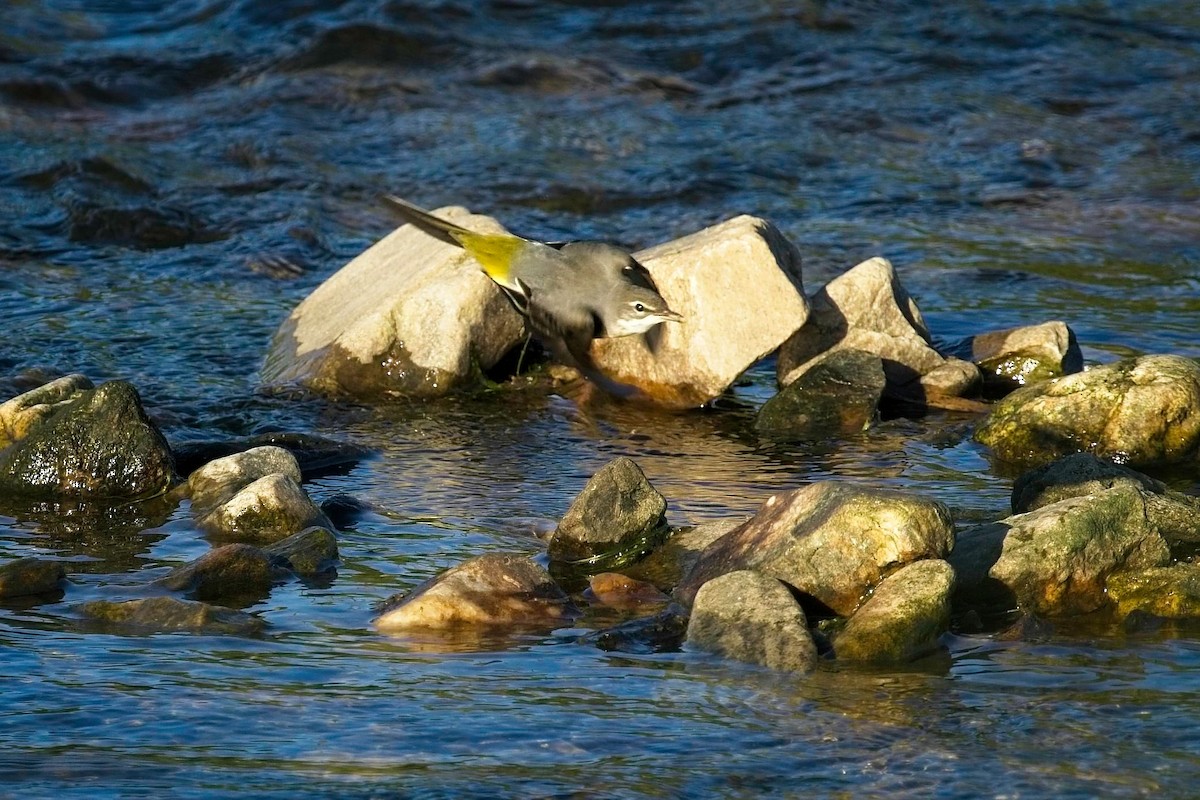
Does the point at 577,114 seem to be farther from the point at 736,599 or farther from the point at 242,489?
the point at 736,599

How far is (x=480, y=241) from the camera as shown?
7.30 metres

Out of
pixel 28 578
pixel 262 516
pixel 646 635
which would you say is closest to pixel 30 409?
pixel 262 516

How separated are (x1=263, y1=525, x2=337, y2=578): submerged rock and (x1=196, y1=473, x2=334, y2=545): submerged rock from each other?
0.14 metres

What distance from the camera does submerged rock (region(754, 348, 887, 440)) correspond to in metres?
7.48

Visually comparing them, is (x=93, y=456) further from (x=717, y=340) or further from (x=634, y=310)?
(x=717, y=340)

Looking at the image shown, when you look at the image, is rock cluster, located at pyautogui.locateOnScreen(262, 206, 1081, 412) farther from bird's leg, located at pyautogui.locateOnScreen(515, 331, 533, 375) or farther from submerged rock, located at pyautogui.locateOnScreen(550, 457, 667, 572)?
submerged rock, located at pyautogui.locateOnScreen(550, 457, 667, 572)

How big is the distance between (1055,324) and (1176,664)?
3564 mm

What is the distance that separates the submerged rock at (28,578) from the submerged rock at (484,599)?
1.10 m

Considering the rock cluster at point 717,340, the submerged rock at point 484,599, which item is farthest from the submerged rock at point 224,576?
the rock cluster at point 717,340

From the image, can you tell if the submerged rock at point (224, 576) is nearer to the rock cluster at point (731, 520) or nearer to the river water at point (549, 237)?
the rock cluster at point (731, 520)

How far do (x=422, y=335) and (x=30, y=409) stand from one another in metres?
1.87

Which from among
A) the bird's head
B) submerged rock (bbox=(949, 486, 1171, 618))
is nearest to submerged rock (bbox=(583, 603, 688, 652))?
submerged rock (bbox=(949, 486, 1171, 618))

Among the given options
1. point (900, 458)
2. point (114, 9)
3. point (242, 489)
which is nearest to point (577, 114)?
point (114, 9)

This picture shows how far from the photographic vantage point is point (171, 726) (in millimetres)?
4371
